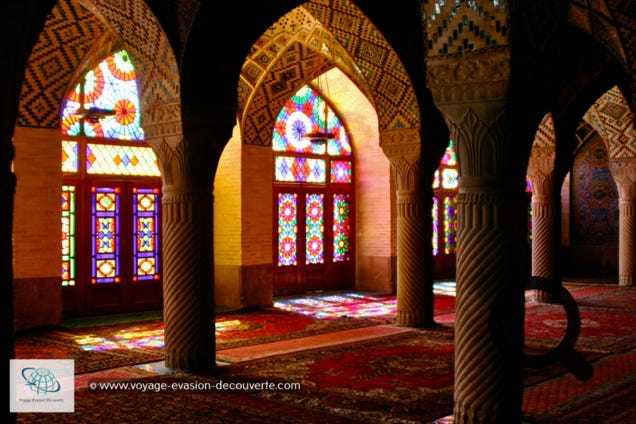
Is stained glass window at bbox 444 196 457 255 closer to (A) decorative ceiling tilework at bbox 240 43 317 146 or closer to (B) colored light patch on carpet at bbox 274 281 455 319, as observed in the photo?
(B) colored light patch on carpet at bbox 274 281 455 319

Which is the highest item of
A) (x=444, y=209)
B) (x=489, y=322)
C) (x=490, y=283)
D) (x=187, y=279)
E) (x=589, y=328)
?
(x=444, y=209)

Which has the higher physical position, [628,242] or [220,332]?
[628,242]

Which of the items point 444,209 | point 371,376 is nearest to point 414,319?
point 371,376

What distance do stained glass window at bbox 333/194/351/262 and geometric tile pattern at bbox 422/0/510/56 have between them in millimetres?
9693

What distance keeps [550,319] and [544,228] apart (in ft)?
8.10

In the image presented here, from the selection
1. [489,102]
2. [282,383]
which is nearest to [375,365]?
[282,383]

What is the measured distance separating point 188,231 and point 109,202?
4.72m

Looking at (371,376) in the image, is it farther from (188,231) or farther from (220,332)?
(220,332)

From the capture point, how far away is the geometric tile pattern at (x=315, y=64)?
9.31 m

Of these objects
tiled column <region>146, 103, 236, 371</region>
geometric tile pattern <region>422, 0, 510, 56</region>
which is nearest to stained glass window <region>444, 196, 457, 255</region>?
tiled column <region>146, 103, 236, 371</region>

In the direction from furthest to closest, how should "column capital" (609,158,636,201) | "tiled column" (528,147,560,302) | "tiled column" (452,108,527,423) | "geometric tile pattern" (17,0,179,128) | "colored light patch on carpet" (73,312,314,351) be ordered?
"column capital" (609,158,636,201) < "tiled column" (528,147,560,302) < "geometric tile pattern" (17,0,179,128) < "colored light patch on carpet" (73,312,314,351) < "tiled column" (452,108,527,423)

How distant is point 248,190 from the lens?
11.8 meters

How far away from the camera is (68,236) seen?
10.5m

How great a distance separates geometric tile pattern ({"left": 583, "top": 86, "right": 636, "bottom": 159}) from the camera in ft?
47.8
